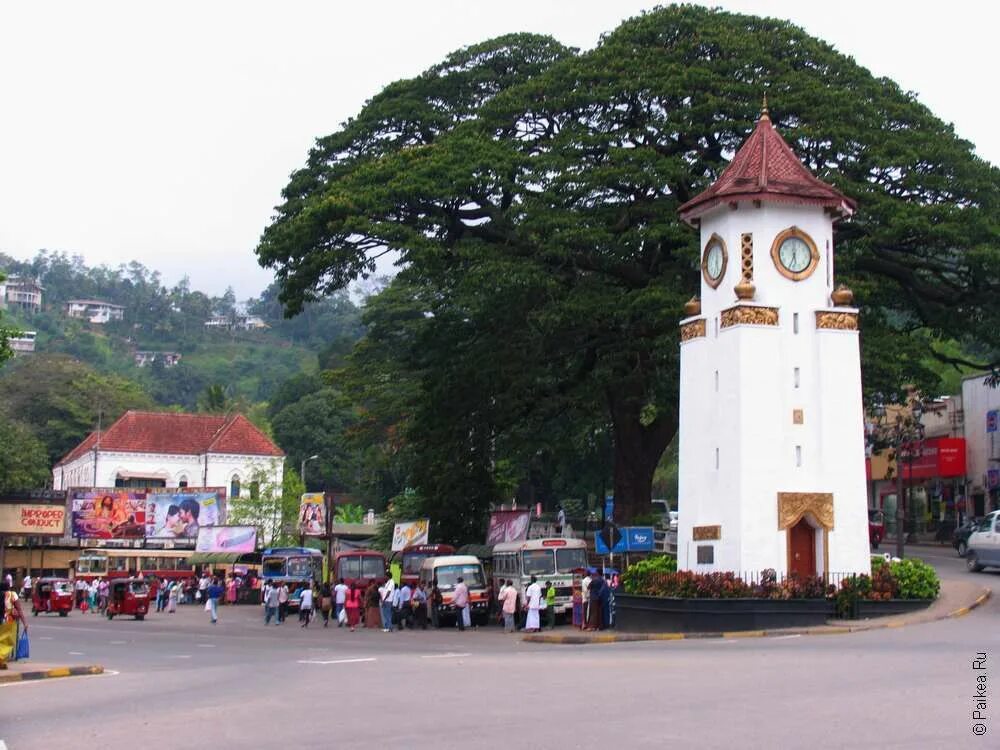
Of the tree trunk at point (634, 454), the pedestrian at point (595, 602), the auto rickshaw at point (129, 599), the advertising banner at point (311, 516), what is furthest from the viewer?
the advertising banner at point (311, 516)

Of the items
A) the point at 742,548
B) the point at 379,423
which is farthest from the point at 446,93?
the point at 379,423

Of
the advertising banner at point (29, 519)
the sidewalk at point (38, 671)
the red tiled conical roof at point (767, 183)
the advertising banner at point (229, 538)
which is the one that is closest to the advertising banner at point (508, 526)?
the red tiled conical roof at point (767, 183)

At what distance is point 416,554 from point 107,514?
3014 centimetres

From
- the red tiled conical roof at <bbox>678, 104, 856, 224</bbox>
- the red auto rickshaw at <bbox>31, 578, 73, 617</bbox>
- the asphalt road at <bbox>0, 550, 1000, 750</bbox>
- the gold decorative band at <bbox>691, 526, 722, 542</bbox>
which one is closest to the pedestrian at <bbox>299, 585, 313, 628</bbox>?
the asphalt road at <bbox>0, 550, 1000, 750</bbox>

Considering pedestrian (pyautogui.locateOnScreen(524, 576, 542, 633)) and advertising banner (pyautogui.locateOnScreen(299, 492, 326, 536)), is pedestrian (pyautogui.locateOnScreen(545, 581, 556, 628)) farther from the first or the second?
advertising banner (pyautogui.locateOnScreen(299, 492, 326, 536))

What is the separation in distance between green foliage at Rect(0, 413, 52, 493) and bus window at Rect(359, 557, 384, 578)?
108 ft

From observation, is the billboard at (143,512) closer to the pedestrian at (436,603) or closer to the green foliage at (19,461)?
the green foliage at (19,461)

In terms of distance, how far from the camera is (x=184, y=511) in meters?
71.2

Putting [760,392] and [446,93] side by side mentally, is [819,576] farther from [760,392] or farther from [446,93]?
[446,93]

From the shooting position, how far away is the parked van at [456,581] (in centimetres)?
3753

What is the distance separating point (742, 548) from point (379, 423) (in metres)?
35.7

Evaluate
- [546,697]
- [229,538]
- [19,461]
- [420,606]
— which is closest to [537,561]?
[420,606]

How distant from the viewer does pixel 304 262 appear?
37.2 meters

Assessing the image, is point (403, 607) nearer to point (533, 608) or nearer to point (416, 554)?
point (533, 608)
